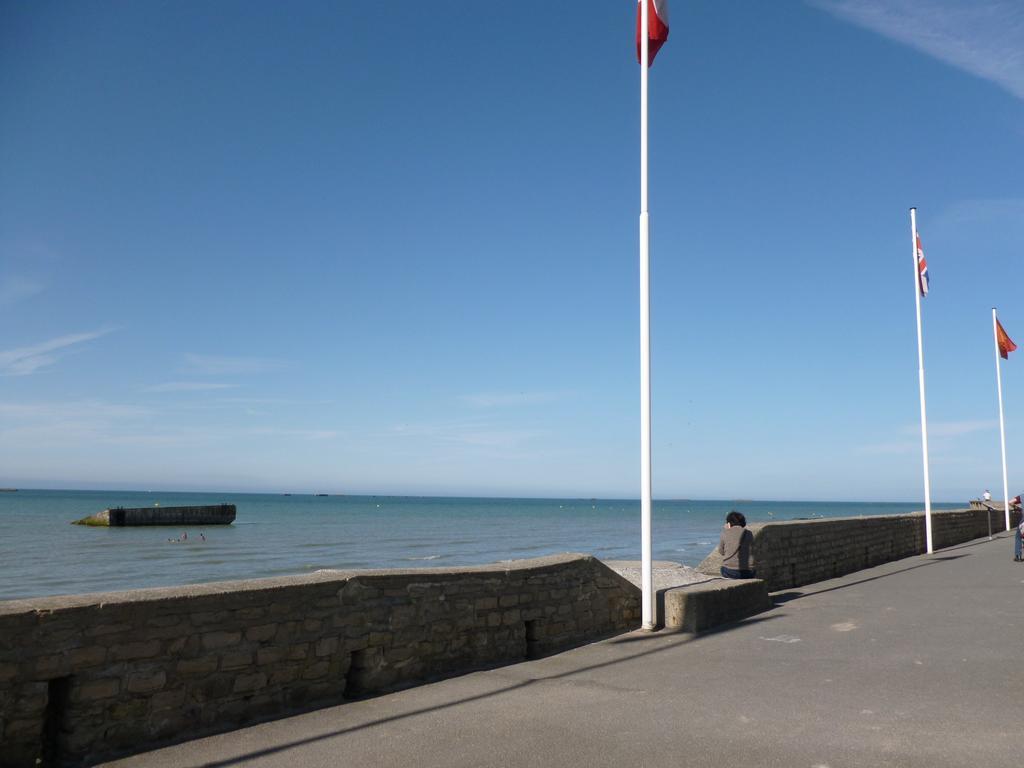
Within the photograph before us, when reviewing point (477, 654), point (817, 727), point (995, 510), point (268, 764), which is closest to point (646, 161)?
point (477, 654)

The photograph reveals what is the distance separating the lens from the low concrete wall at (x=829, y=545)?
1420cm

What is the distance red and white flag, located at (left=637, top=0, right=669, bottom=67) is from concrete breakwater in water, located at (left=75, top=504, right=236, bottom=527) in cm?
6788

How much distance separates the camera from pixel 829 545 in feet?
55.0

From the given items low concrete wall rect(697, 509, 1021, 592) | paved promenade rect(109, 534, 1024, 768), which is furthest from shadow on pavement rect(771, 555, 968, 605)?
paved promenade rect(109, 534, 1024, 768)

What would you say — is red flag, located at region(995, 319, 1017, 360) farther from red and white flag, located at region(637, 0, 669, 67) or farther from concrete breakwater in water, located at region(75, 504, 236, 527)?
concrete breakwater in water, located at region(75, 504, 236, 527)

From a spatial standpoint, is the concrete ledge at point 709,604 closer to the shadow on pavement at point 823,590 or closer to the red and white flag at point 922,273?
the shadow on pavement at point 823,590

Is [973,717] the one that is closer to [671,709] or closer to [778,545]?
[671,709]

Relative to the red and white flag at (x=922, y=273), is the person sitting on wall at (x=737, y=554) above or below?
below

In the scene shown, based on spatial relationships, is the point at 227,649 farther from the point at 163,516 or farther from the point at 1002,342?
the point at 163,516

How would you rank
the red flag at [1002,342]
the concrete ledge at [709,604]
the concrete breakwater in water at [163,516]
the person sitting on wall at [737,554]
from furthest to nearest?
1. the concrete breakwater in water at [163,516]
2. the red flag at [1002,342]
3. the person sitting on wall at [737,554]
4. the concrete ledge at [709,604]

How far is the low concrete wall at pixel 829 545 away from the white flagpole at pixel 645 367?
4.24 m

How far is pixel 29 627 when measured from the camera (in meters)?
4.96

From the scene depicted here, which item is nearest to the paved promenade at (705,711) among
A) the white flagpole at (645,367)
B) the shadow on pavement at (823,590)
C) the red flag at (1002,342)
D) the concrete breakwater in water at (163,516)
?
the white flagpole at (645,367)

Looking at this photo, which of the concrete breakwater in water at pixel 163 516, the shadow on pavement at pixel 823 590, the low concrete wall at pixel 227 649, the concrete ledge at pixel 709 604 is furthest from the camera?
the concrete breakwater in water at pixel 163 516
